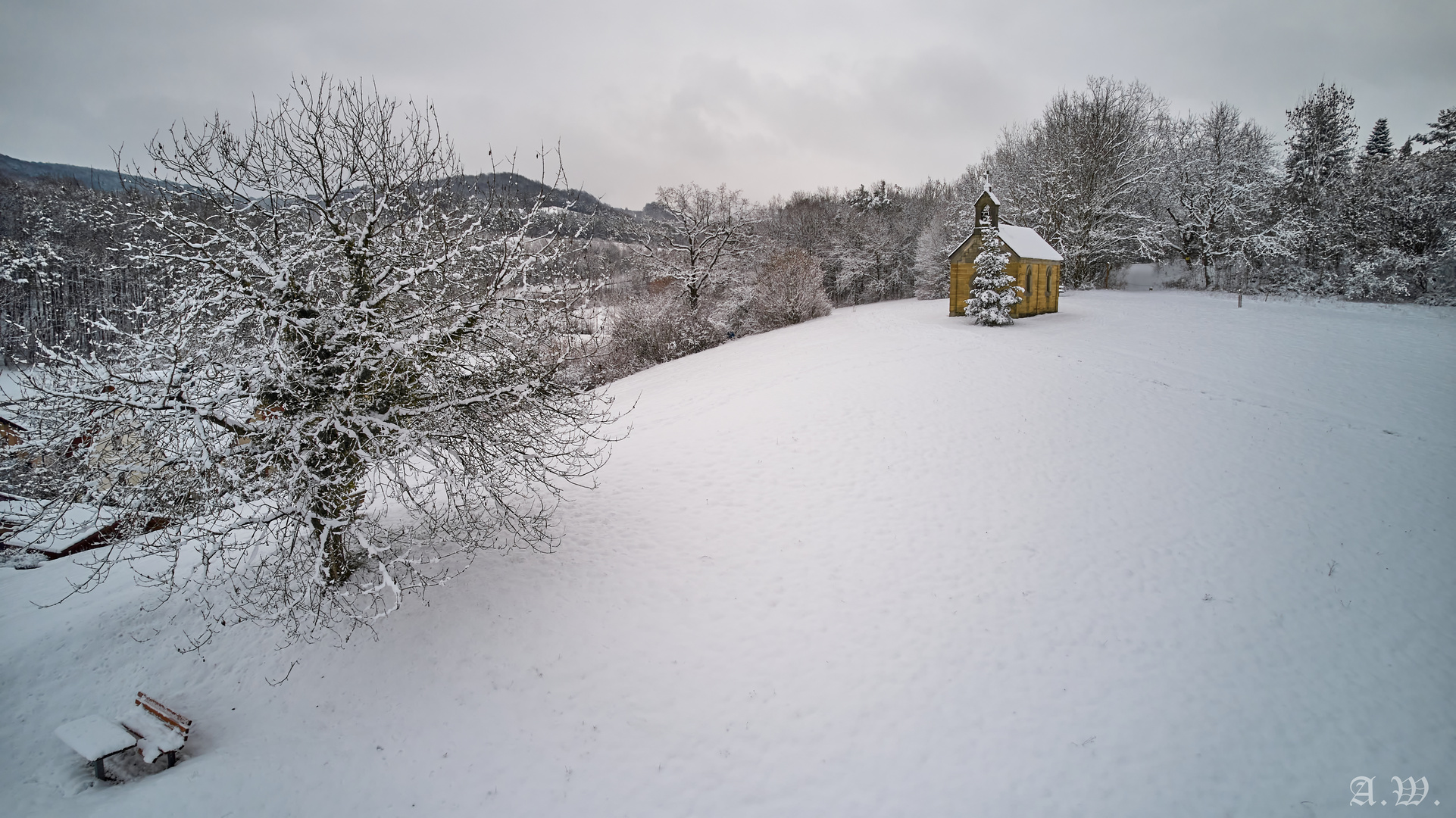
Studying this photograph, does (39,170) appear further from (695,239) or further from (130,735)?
(130,735)

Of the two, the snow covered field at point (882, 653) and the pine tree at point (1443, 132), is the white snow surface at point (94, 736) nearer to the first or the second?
the snow covered field at point (882, 653)

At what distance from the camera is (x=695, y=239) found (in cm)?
3297

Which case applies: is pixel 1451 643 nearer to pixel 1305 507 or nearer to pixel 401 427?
pixel 1305 507

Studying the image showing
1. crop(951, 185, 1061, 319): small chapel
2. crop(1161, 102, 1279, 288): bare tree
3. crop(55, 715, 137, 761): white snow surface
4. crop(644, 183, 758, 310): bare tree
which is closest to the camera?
crop(55, 715, 137, 761): white snow surface

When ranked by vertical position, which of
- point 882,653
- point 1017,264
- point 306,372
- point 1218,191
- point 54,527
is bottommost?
point 882,653

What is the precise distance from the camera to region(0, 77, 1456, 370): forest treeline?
82.9 feet

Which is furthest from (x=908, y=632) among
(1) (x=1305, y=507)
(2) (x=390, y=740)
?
(1) (x=1305, y=507)

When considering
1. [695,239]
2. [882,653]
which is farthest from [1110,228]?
[882,653]

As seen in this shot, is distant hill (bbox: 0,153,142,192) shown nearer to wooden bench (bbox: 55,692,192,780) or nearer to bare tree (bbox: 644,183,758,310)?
bare tree (bbox: 644,183,758,310)

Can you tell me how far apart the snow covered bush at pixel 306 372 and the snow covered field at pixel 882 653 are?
1.48m

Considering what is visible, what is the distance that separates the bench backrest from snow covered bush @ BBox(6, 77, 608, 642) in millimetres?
1382

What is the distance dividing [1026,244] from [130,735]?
3352 cm

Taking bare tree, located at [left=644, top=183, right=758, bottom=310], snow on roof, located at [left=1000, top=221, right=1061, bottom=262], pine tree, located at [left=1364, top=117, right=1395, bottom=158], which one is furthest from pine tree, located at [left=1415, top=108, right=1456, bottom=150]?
bare tree, located at [left=644, top=183, right=758, bottom=310]

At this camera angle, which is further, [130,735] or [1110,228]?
[1110,228]
